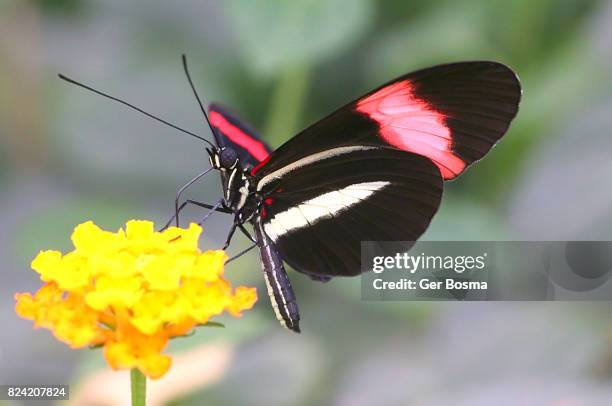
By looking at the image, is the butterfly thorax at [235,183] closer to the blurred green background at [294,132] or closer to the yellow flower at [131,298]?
the blurred green background at [294,132]

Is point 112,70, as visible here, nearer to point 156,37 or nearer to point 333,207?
point 156,37

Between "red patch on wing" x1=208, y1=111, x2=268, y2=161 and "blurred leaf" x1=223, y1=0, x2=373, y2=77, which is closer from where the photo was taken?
"red patch on wing" x1=208, y1=111, x2=268, y2=161

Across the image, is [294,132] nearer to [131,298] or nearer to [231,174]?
[231,174]

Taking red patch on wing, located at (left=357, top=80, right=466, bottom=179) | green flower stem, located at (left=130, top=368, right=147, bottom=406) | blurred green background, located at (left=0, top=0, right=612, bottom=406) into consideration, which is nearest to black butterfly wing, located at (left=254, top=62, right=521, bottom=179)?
red patch on wing, located at (left=357, top=80, right=466, bottom=179)

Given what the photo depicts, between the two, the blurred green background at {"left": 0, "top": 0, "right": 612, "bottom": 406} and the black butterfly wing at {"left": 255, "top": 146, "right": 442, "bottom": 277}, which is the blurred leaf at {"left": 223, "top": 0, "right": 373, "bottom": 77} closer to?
the blurred green background at {"left": 0, "top": 0, "right": 612, "bottom": 406}

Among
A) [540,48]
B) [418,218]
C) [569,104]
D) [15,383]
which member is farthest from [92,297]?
[540,48]

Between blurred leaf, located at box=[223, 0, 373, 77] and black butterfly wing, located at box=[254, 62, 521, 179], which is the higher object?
blurred leaf, located at box=[223, 0, 373, 77]
